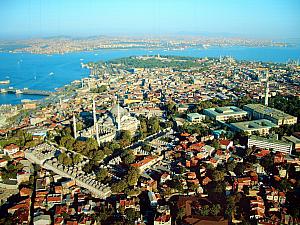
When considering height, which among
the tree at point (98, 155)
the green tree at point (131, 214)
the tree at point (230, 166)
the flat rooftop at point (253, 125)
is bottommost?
the green tree at point (131, 214)

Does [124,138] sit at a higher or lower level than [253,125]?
lower

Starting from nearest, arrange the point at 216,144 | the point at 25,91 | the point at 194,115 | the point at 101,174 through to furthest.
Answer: the point at 101,174 < the point at 216,144 < the point at 194,115 < the point at 25,91

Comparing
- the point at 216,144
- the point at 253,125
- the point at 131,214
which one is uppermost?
the point at 253,125

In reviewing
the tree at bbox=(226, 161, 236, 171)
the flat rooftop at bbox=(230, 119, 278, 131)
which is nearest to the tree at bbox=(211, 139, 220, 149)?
the tree at bbox=(226, 161, 236, 171)

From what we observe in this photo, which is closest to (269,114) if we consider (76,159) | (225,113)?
(225,113)

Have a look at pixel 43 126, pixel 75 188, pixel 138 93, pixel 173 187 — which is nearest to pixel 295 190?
pixel 173 187

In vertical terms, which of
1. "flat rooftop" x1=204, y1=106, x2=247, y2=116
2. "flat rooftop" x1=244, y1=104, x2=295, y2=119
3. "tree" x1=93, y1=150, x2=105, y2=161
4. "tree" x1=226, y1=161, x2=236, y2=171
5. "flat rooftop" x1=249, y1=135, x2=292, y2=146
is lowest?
"tree" x1=93, y1=150, x2=105, y2=161

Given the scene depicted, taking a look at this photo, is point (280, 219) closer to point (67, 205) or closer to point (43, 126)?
point (67, 205)

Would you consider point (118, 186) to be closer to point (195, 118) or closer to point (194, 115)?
point (195, 118)

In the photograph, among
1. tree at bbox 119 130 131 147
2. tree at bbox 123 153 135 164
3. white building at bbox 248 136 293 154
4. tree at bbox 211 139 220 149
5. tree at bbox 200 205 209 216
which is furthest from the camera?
tree at bbox 119 130 131 147

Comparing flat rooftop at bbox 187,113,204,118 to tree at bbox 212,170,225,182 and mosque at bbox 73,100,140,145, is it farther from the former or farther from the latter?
tree at bbox 212,170,225,182

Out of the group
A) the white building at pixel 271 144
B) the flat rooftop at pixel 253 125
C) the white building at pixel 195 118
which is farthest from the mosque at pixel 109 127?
the white building at pixel 271 144

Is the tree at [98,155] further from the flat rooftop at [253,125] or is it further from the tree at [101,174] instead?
the flat rooftop at [253,125]
